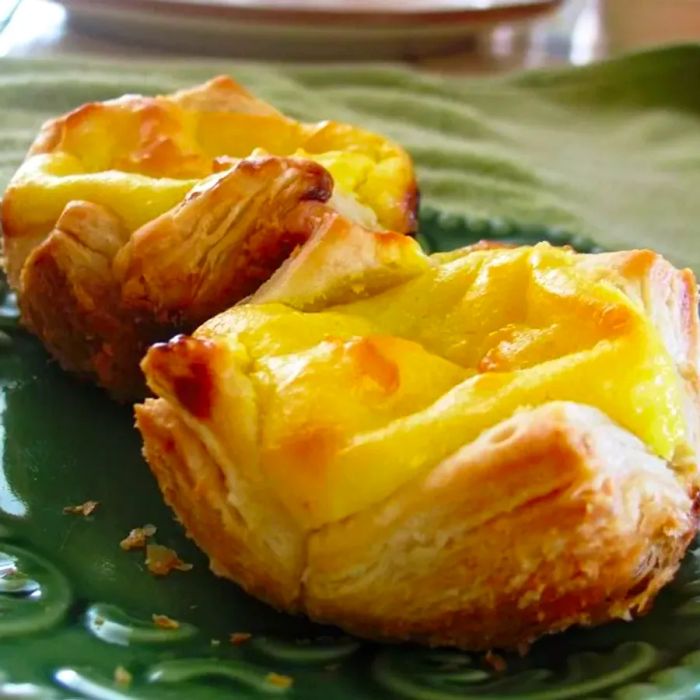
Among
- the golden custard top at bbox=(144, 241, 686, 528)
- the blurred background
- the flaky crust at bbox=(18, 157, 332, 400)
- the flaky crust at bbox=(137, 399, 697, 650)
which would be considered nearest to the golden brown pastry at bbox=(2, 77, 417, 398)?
the flaky crust at bbox=(18, 157, 332, 400)

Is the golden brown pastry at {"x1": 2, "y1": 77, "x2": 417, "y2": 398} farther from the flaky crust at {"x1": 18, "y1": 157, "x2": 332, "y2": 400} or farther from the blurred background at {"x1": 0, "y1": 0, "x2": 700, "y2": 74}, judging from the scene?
the blurred background at {"x1": 0, "y1": 0, "x2": 700, "y2": 74}

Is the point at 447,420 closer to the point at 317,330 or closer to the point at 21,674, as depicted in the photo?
the point at 317,330

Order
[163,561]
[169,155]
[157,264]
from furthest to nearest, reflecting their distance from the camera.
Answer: [169,155] → [157,264] → [163,561]

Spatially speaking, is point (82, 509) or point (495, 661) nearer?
point (495, 661)

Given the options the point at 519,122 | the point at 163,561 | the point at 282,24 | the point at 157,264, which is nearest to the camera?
the point at 163,561

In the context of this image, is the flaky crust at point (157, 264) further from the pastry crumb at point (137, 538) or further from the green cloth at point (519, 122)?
the green cloth at point (519, 122)

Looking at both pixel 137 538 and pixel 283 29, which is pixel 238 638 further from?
pixel 283 29

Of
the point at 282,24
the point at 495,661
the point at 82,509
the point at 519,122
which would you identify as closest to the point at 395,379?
the point at 495,661

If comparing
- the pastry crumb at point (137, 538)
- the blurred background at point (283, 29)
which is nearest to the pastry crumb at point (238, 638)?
the pastry crumb at point (137, 538)
